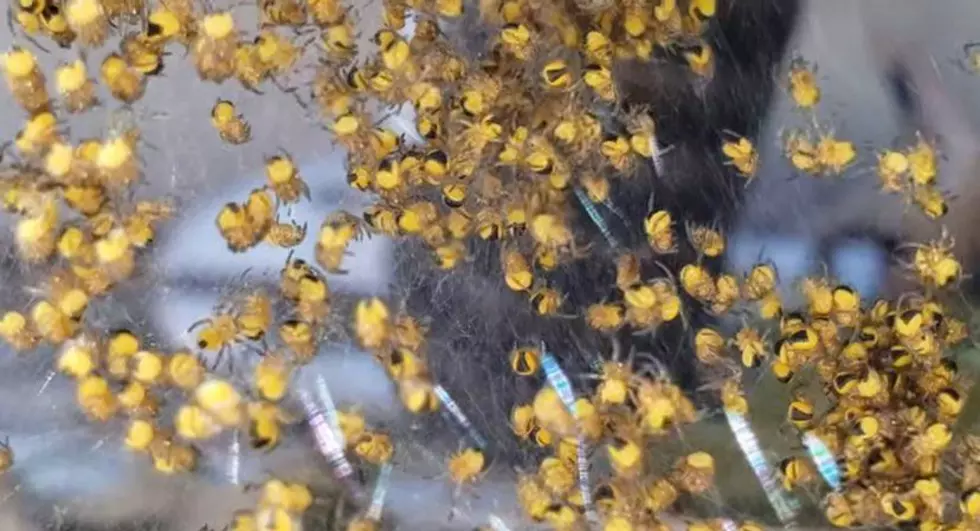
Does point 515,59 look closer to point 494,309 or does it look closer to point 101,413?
point 494,309

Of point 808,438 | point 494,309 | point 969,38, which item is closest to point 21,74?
point 494,309

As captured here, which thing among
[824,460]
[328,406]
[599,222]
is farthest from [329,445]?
[824,460]

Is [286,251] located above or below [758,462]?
above

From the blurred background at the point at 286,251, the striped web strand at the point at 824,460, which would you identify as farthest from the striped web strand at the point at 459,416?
the striped web strand at the point at 824,460

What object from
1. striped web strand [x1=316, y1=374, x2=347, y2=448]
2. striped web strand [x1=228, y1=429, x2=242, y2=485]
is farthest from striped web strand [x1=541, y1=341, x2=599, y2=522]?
striped web strand [x1=228, y1=429, x2=242, y2=485]

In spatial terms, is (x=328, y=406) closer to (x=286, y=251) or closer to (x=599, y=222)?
(x=286, y=251)

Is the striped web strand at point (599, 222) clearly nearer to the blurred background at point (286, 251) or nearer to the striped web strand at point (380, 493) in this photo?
the blurred background at point (286, 251)

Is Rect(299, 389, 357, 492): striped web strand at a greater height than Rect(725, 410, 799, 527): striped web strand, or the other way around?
Rect(299, 389, 357, 492): striped web strand

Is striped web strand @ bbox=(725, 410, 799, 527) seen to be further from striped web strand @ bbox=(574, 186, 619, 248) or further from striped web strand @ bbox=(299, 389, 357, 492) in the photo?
striped web strand @ bbox=(299, 389, 357, 492)

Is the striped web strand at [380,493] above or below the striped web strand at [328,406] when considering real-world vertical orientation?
below

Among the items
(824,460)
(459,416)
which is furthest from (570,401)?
(824,460)

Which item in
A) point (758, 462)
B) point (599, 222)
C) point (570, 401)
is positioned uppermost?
point (599, 222)
